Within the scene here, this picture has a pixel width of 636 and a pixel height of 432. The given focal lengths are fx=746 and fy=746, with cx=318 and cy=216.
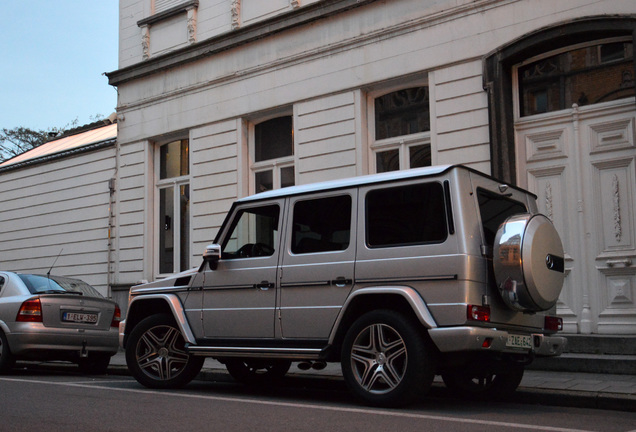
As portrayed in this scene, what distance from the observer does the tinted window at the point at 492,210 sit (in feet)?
22.4

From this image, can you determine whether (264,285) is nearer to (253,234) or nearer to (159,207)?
(253,234)

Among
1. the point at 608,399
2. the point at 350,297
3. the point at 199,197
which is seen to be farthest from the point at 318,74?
the point at 608,399

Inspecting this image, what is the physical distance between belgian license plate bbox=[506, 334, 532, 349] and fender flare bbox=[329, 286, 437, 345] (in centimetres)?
70

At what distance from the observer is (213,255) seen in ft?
26.6

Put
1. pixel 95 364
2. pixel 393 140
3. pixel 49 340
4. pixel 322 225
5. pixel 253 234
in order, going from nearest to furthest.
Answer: pixel 322 225 < pixel 253 234 < pixel 49 340 < pixel 95 364 < pixel 393 140

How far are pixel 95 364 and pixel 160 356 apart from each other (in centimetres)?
347

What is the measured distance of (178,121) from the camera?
16.9 metres

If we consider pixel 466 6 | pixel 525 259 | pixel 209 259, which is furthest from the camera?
pixel 466 6

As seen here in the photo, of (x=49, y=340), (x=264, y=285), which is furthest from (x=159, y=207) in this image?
(x=264, y=285)

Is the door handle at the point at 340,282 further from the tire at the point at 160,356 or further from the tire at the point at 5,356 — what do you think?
the tire at the point at 5,356

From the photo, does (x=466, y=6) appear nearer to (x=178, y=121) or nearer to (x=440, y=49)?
(x=440, y=49)

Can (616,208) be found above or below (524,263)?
above

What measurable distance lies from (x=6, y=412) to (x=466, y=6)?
30.7 feet

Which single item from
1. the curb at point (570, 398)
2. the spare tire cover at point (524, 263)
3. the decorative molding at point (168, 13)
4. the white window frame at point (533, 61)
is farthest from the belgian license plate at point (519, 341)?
the decorative molding at point (168, 13)
